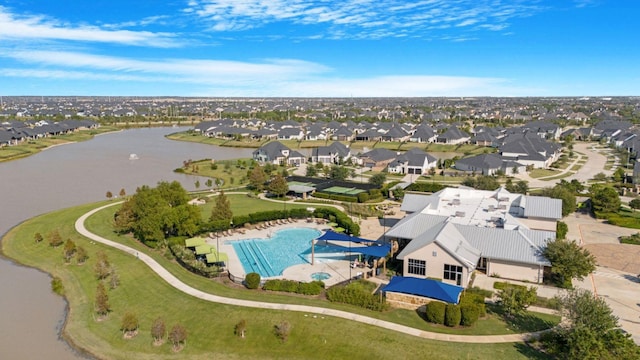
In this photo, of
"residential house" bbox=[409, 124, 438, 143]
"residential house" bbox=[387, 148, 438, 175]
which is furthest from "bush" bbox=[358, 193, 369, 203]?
"residential house" bbox=[409, 124, 438, 143]

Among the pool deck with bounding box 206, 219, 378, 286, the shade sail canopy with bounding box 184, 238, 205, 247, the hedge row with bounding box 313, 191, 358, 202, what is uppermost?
the shade sail canopy with bounding box 184, 238, 205, 247

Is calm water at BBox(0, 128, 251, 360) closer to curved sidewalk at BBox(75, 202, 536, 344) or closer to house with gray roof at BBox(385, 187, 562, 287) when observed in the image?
curved sidewalk at BBox(75, 202, 536, 344)

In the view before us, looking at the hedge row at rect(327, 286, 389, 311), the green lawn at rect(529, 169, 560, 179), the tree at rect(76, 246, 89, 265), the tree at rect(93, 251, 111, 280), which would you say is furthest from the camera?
the green lawn at rect(529, 169, 560, 179)

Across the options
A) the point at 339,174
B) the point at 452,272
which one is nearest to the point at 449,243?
the point at 452,272

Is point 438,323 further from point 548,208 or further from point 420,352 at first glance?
point 548,208

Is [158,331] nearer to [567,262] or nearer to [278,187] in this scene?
[567,262]
